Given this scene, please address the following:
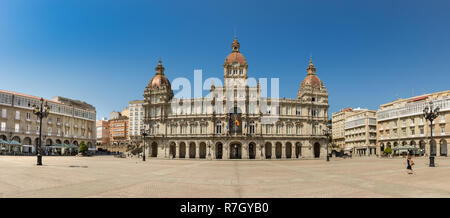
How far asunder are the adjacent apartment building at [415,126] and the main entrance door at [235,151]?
134 ft

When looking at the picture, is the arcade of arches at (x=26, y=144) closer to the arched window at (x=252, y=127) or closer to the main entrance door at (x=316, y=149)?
the arched window at (x=252, y=127)

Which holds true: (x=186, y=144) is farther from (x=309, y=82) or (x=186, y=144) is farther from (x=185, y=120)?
(x=309, y=82)

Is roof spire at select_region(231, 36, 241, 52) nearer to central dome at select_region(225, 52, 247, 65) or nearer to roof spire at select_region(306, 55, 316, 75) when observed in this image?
central dome at select_region(225, 52, 247, 65)

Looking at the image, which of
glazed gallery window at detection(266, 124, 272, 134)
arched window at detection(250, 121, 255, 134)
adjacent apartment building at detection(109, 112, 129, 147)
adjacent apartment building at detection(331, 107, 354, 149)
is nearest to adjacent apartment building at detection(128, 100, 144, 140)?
adjacent apartment building at detection(109, 112, 129, 147)

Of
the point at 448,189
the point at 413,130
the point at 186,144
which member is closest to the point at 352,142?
the point at 413,130

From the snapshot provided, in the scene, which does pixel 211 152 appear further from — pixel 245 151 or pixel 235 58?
pixel 235 58

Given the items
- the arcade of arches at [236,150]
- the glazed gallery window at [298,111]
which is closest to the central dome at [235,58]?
the glazed gallery window at [298,111]

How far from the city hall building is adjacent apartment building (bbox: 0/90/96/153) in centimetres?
3093

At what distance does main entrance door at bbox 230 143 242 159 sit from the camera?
6494 cm

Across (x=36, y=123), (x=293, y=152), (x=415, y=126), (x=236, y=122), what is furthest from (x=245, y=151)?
(x=36, y=123)
